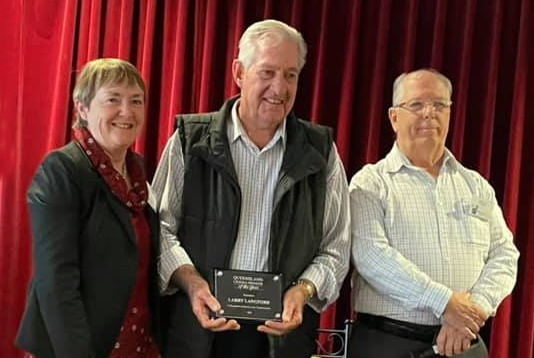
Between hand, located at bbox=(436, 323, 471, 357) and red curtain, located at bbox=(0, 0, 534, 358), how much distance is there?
0.68 m

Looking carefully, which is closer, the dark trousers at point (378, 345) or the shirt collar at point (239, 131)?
the shirt collar at point (239, 131)

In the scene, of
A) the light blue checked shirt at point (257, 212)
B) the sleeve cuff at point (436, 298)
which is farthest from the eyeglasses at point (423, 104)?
the sleeve cuff at point (436, 298)

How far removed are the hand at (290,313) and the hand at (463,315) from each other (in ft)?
1.49

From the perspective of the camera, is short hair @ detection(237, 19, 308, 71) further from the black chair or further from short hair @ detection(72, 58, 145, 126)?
the black chair

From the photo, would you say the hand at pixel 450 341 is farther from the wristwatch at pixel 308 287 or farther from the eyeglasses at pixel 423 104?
the eyeglasses at pixel 423 104

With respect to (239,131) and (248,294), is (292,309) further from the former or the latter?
(239,131)

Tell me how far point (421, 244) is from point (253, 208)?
0.55m

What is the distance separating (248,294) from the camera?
1792mm

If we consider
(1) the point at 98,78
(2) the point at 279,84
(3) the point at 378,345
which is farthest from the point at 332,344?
(1) the point at 98,78

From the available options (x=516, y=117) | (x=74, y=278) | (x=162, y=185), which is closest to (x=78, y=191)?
(x=74, y=278)

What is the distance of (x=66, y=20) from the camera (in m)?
2.75

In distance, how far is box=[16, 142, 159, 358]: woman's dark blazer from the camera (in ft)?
5.54

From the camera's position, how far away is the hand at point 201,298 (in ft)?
5.85

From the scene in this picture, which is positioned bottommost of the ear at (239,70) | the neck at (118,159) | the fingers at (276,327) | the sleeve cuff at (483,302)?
the fingers at (276,327)
